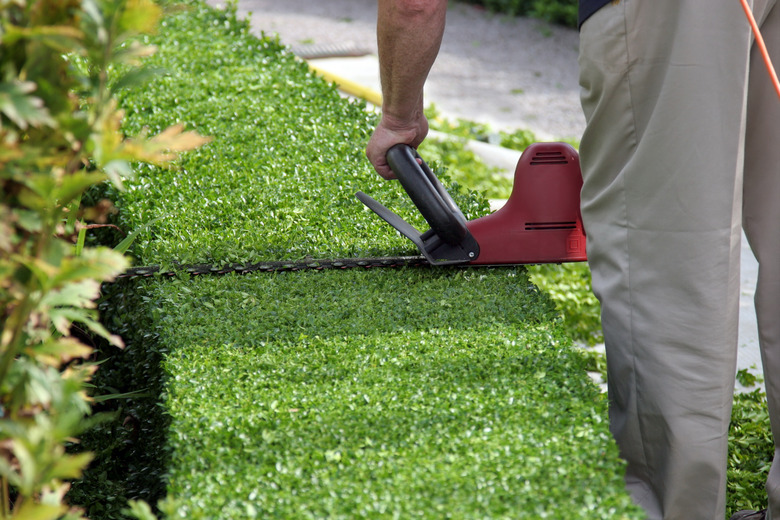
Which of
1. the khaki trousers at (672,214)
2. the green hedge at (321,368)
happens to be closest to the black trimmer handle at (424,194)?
the green hedge at (321,368)

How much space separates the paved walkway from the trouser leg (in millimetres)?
2461

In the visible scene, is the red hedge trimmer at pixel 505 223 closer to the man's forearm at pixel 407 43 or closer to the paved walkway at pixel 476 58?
the man's forearm at pixel 407 43

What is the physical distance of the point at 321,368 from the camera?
78.5 inches

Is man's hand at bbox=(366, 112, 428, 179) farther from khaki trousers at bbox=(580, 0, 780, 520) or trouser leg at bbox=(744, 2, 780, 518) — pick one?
trouser leg at bbox=(744, 2, 780, 518)

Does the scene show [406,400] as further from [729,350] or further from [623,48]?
[623,48]

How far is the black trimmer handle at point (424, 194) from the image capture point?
8.46ft

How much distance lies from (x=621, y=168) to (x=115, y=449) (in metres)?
1.76

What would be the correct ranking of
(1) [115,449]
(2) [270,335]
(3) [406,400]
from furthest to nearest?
(1) [115,449] → (2) [270,335] → (3) [406,400]

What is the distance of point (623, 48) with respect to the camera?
1932 mm

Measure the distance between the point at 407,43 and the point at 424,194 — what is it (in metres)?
0.50

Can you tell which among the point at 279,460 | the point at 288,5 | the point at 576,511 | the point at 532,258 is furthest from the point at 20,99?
the point at 288,5

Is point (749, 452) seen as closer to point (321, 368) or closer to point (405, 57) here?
point (321, 368)

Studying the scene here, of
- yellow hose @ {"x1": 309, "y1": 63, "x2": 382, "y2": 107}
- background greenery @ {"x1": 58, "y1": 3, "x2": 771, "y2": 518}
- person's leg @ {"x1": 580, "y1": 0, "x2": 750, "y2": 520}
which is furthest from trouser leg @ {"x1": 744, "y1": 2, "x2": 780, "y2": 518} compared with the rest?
yellow hose @ {"x1": 309, "y1": 63, "x2": 382, "y2": 107}

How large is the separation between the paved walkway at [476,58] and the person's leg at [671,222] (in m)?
2.82
